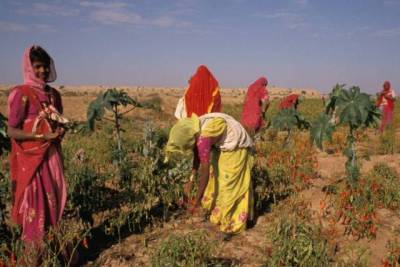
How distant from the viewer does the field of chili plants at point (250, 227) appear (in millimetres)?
3027

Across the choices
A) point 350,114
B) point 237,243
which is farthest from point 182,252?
point 350,114

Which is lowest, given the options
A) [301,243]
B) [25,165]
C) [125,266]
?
[125,266]

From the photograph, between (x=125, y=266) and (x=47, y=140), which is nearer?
(x=47, y=140)

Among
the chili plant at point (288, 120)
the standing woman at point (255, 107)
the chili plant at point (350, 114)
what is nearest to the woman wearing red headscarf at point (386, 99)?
the chili plant at point (288, 120)

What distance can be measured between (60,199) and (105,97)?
2.64 m

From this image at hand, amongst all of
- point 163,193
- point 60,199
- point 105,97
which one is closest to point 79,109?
point 105,97

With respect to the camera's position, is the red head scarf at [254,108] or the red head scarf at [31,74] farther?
the red head scarf at [254,108]

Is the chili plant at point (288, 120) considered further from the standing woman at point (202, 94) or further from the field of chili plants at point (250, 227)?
the standing woman at point (202, 94)

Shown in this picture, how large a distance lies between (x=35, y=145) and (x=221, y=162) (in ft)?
5.40

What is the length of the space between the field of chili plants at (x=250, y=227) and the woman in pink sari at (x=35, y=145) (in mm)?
137

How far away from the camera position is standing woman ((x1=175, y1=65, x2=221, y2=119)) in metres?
3.77

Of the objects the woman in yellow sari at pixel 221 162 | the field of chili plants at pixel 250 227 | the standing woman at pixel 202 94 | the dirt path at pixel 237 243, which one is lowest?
the dirt path at pixel 237 243

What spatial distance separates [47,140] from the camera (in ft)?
10.0

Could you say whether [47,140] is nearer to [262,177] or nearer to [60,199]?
[60,199]
